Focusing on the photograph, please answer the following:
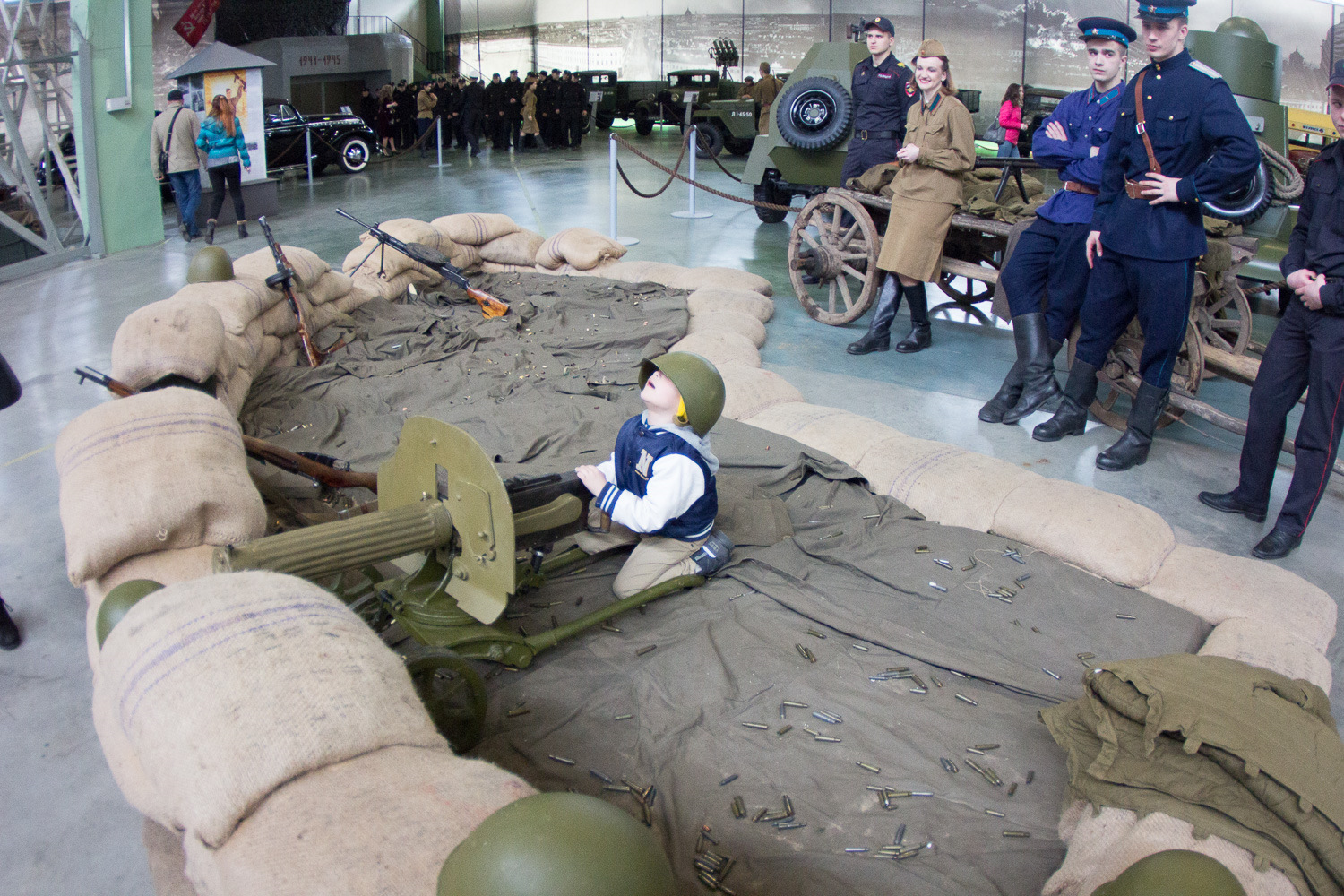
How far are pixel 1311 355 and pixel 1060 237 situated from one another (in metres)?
1.44

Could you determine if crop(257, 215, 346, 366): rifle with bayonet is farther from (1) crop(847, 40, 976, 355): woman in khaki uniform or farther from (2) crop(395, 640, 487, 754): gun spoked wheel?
(2) crop(395, 640, 487, 754): gun spoked wheel

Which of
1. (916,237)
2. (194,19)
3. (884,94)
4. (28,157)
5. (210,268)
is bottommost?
(210,268)

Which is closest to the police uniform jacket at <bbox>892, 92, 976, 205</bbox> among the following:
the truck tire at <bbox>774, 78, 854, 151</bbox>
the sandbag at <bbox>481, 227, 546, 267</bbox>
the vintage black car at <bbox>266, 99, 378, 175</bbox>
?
the truck tire at <bbox>774, 78, 854, 151</bbox>

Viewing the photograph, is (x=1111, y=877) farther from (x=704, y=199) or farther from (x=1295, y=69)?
(x=1295, y=69)

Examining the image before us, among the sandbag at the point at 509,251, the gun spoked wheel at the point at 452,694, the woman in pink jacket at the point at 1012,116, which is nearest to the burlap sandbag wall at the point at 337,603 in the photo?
the gun spoked wheel at the point at 452,694

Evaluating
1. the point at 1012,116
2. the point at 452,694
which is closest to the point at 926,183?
the point at 452,694

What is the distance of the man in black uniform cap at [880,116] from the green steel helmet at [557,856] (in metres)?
4.93

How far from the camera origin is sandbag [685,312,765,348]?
18.9 ft

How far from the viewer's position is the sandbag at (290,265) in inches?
212

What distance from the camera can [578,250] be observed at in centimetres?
743

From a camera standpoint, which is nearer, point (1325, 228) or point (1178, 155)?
point (1325, 228)

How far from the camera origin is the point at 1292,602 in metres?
2.78

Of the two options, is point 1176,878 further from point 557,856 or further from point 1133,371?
point 1133,371

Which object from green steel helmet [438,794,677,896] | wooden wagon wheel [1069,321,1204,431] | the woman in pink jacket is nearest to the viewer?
green steel helmet [438,794,677,896]
